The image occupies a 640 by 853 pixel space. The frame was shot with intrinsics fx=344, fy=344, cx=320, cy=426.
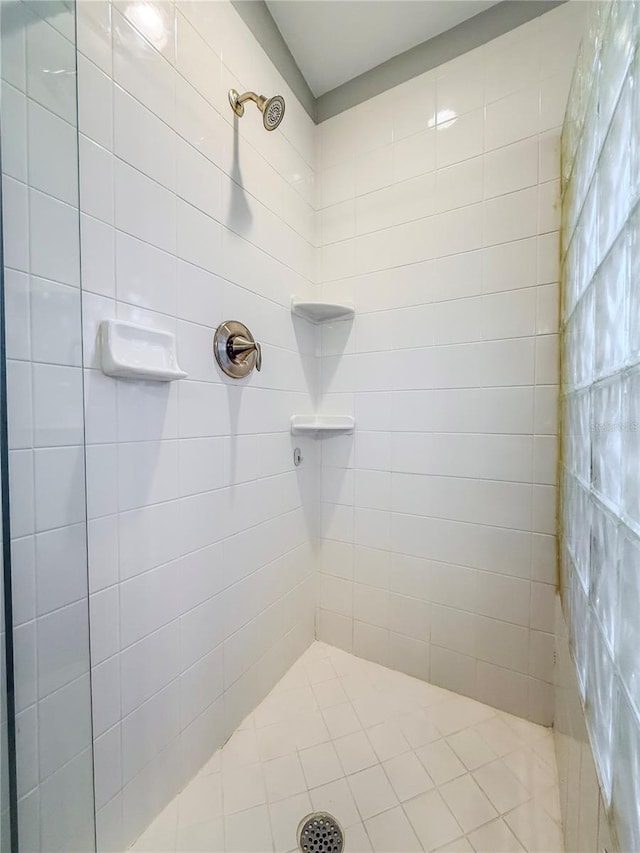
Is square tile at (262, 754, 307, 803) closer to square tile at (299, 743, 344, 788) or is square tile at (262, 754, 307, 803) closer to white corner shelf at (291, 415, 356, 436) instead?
square tile at (299, 743, 344, 788)

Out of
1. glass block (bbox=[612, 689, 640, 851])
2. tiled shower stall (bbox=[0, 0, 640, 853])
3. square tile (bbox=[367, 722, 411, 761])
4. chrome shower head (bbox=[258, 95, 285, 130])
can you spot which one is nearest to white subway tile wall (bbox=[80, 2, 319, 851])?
tiled shower stall (bbox=[0, 0, 640, 853])

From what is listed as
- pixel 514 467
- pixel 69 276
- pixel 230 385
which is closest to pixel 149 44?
pixel 69 276

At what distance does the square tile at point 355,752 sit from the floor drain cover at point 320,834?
0.46ft

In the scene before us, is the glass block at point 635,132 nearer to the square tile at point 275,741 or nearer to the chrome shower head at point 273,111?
the chrome shower head at point 273,111

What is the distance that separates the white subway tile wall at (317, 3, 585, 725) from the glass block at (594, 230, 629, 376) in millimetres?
555

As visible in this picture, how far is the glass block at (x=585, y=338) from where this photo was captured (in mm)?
689

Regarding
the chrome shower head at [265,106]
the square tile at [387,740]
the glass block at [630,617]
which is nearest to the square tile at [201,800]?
the square tile at [387,740]

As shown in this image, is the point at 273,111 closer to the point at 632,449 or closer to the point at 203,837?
the point at 632,449

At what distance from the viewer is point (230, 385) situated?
3.62 ft

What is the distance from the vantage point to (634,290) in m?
0.45

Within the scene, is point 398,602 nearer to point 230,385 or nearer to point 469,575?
point 469,575

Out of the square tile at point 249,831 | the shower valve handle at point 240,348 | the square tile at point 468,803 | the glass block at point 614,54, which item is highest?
the glass block at point 614,54

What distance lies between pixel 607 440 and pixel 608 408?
53 millimetres

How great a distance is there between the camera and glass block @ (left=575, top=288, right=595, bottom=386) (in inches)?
27.1
